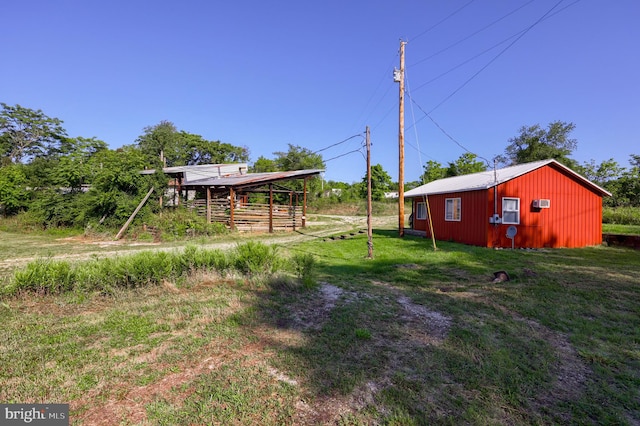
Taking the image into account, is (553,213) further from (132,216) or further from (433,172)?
(433,172)

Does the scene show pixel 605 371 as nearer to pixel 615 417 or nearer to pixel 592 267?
pixel 615 417

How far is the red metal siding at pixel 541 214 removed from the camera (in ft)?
41.8

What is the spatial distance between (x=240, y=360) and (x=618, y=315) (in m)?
5.55

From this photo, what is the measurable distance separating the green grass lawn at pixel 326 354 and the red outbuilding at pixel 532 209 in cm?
665

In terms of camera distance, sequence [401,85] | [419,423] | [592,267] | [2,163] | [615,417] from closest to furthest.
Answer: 1. [419,423]
2. [615,417]
3. [592,267]
4. [401,85]
5. [2,163]

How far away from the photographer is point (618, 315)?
4754 mm

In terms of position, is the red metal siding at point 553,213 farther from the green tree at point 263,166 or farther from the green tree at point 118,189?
the green tree at point 263,166

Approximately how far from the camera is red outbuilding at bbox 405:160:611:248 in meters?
12.7

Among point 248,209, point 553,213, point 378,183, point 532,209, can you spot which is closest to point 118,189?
point 248,209

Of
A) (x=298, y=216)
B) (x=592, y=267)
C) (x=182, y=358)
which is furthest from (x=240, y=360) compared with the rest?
(x=298, y=216)

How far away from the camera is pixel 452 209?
14984 millimetres

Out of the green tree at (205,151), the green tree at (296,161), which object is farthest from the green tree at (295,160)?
the green tree at (205,151)

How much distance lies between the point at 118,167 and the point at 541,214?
2011 cm

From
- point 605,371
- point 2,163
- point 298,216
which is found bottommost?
point 605,371
